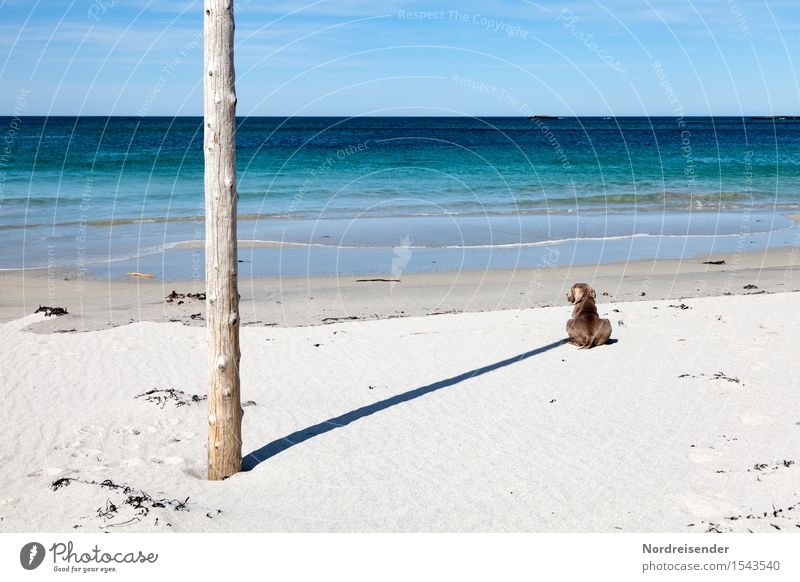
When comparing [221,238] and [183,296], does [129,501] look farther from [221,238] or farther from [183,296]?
[183,296]

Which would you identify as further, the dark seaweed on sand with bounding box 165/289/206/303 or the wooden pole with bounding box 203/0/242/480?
the dark seaweed on sand with bounding box 165/289/206/303

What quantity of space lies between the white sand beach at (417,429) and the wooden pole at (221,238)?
36 cm

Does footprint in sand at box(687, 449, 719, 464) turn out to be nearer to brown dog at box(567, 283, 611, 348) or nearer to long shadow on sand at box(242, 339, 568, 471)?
long shadow on sand at box(242, 339, 568, 471)

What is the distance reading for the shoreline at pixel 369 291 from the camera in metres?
12.4

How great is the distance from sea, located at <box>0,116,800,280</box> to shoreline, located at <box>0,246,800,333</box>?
858 mm

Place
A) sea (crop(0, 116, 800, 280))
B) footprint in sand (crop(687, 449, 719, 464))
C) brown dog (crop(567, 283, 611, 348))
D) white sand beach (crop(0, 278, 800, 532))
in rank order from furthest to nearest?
sea (crop(0, 116, 800, 280)), brown dog (crop(567, 283, 611, 348)), footprint in sand (crop(687, 449, 719, 464)), white sand beach (crop(0, 278, 800, 532))

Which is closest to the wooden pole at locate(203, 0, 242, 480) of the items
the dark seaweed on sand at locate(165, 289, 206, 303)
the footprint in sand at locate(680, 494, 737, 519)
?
the footprint in sand at locate(680, 494, 737, 519)

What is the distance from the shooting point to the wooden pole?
590 cm

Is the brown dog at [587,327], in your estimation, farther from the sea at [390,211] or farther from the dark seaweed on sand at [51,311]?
the dark seaweed on sand at [51,311]

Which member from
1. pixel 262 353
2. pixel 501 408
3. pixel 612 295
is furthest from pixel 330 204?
pixel 501 408

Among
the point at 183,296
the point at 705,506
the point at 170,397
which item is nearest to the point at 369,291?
the point at 183,296

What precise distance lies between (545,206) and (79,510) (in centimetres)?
2414

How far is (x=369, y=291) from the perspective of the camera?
558 inches
